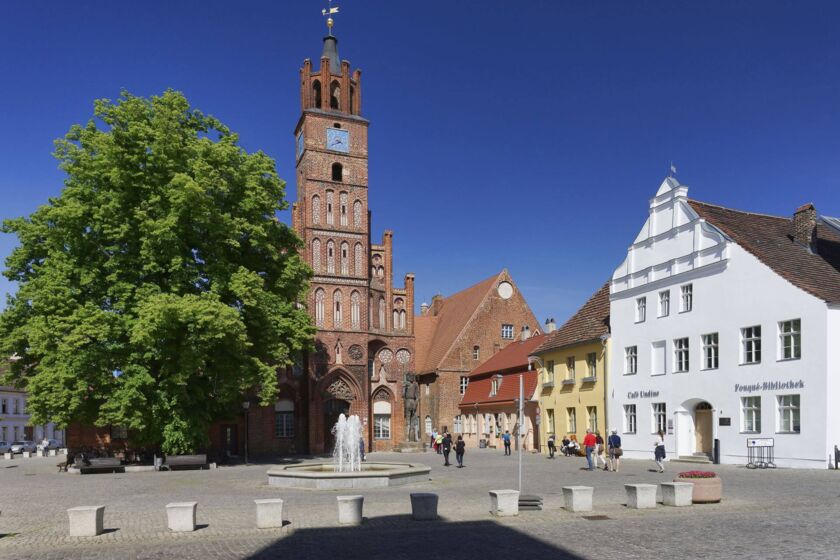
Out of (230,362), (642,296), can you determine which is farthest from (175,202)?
(642,296)

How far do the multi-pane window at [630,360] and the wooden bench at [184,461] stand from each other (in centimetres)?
→ 1939

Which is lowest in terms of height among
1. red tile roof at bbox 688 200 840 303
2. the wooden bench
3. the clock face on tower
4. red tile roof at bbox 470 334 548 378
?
the wooden bench

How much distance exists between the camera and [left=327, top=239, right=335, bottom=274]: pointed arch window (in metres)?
47.7

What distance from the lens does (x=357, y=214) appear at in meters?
49.1

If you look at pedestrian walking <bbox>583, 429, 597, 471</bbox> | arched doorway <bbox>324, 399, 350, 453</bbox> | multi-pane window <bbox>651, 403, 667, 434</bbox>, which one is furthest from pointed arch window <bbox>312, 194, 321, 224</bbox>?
pedestrian walking <bbox>583, 429, 597, 471</bbox>

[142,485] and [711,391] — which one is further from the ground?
[711,391]

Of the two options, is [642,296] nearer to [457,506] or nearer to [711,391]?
[711,391]

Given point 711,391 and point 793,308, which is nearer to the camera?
point 793,308

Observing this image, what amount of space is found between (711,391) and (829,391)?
5.62 meters

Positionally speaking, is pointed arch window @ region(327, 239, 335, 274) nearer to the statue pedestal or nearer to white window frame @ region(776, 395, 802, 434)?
the statue pedestal

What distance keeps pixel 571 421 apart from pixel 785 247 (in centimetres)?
1466

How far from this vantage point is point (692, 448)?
31.4m

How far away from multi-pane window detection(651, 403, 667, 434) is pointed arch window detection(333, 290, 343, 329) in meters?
21.2

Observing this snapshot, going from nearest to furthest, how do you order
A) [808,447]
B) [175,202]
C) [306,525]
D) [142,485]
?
1. [306,525]
2. [142,485]
3. [808,447]
4. [175,202]
